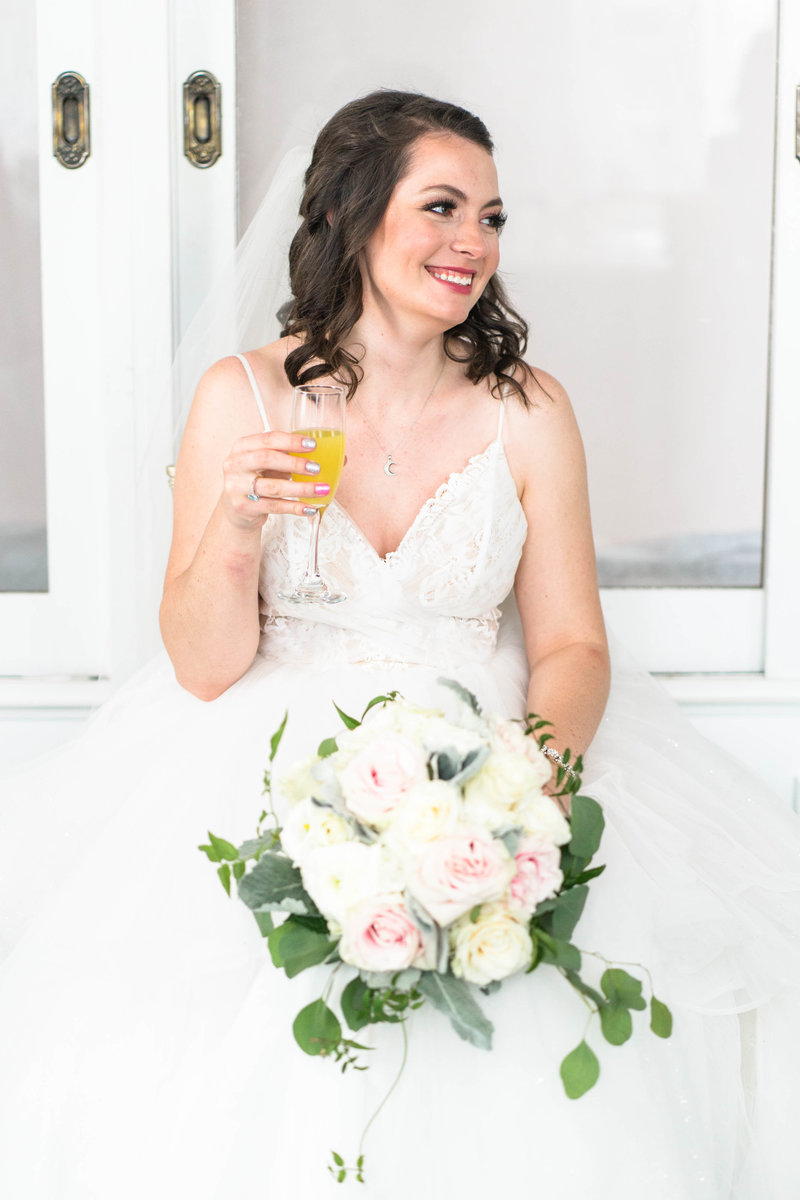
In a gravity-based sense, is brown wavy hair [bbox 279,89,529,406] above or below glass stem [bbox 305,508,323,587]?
above

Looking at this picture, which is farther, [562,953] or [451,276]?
[451,276]

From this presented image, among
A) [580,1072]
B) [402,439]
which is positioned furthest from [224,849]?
[402,439]

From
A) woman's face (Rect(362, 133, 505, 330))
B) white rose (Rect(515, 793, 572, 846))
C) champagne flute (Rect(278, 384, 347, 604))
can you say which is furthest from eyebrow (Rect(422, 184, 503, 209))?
white rose (Rect(515, 793, 572, 846))

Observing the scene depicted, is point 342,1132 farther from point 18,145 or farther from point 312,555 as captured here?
point 18,145

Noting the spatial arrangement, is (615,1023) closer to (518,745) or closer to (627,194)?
(518,745)

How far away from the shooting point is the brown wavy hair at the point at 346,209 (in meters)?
1.74

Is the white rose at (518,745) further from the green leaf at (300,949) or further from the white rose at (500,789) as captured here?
the green leaf at (300,949)

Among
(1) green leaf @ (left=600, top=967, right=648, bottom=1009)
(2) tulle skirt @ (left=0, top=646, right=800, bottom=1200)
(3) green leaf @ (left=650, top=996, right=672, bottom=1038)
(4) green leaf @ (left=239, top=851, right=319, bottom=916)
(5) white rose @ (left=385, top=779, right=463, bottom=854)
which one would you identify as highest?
(5) white rose @ (left=385, top=779, right=463, bottom=854)

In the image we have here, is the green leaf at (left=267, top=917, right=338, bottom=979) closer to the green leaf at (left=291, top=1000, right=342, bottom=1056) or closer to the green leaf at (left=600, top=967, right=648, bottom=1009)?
the green leaf at (left=291, top=1000, right=342, bottom=1056)

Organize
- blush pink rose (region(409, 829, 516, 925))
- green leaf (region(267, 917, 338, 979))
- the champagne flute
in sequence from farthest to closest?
1. the champagne flute
2. green leaf (region(267, 917, 338, 979))
3. blush pink rose (region(409, 829, 516, 925))

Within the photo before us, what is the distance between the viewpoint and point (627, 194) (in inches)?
90.7

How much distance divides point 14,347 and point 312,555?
1.09 metres

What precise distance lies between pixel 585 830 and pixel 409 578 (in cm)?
72

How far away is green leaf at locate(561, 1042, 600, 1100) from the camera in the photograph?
102 cm
